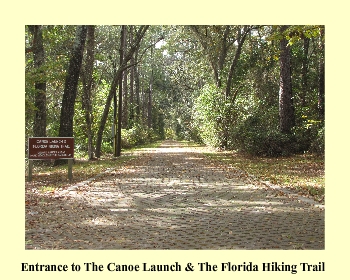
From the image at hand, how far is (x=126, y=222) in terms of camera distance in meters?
7.51

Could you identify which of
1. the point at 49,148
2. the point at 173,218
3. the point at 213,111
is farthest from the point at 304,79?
the point at 173,218

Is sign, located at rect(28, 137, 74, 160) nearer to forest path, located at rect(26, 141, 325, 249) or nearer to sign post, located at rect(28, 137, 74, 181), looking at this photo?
sign post, located at rect(28, 137, 74, 181)

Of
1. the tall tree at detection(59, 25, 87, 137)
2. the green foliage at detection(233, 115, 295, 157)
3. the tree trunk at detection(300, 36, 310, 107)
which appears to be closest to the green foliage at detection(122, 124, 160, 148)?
the green foliage at detection(233, 115, 295, 157)

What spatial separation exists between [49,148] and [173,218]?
19.6 ft

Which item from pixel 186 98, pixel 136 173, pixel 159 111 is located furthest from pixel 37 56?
pixel 159 111

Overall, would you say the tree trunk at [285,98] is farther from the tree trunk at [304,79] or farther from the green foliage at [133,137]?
the green foliage at [133,137]

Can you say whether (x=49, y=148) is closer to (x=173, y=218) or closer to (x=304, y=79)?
(x=173, y=218)

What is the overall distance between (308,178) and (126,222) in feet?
24.7


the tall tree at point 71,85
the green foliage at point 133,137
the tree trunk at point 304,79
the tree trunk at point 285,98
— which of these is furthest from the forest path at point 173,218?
the green foliage at point 133,137

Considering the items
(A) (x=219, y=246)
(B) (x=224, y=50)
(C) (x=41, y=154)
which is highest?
(B) (x=224, y=50)

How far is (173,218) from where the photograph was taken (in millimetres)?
7859

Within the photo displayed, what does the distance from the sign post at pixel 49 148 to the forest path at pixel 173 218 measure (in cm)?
125

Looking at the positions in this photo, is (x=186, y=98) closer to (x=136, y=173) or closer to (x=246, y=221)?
(x=136, y=173)
